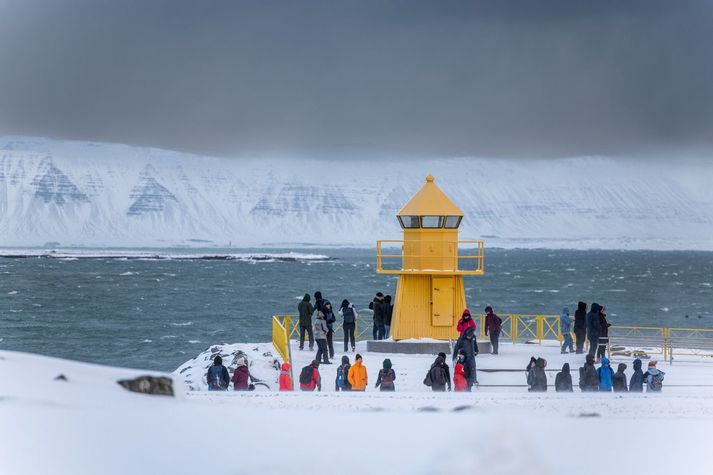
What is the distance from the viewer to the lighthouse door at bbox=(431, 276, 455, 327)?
22172mm

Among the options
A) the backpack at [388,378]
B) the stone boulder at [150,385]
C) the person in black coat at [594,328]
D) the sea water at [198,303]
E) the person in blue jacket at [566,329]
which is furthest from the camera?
the sea water at [198,303]

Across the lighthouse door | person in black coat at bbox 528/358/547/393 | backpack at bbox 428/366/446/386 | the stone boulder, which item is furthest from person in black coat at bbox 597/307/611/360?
the stone boulder

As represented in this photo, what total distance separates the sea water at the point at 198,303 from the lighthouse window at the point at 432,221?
20.7m

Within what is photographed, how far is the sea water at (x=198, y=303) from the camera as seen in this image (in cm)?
4838

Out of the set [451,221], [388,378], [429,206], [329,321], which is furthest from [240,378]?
[451,221]

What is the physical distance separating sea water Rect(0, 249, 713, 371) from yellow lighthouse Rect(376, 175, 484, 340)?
66.2ft

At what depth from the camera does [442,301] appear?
73.0ft

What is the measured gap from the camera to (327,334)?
2056 centimetres

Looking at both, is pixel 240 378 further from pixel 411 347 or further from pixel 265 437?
pixel 265 437

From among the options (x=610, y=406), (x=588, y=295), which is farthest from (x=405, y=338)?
(x=588, y=295)

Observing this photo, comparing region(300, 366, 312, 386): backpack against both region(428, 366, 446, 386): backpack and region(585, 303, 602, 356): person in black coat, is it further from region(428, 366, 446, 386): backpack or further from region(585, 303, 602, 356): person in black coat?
region(585, 303, 602, 356): person in black coat

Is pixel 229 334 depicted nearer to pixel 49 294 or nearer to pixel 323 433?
pixel 49 294

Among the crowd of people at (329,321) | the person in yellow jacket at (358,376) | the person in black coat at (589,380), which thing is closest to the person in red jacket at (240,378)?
the person in yellow jacket at (358,376)

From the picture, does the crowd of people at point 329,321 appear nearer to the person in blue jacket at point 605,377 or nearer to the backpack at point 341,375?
the backpack at point 341,375
